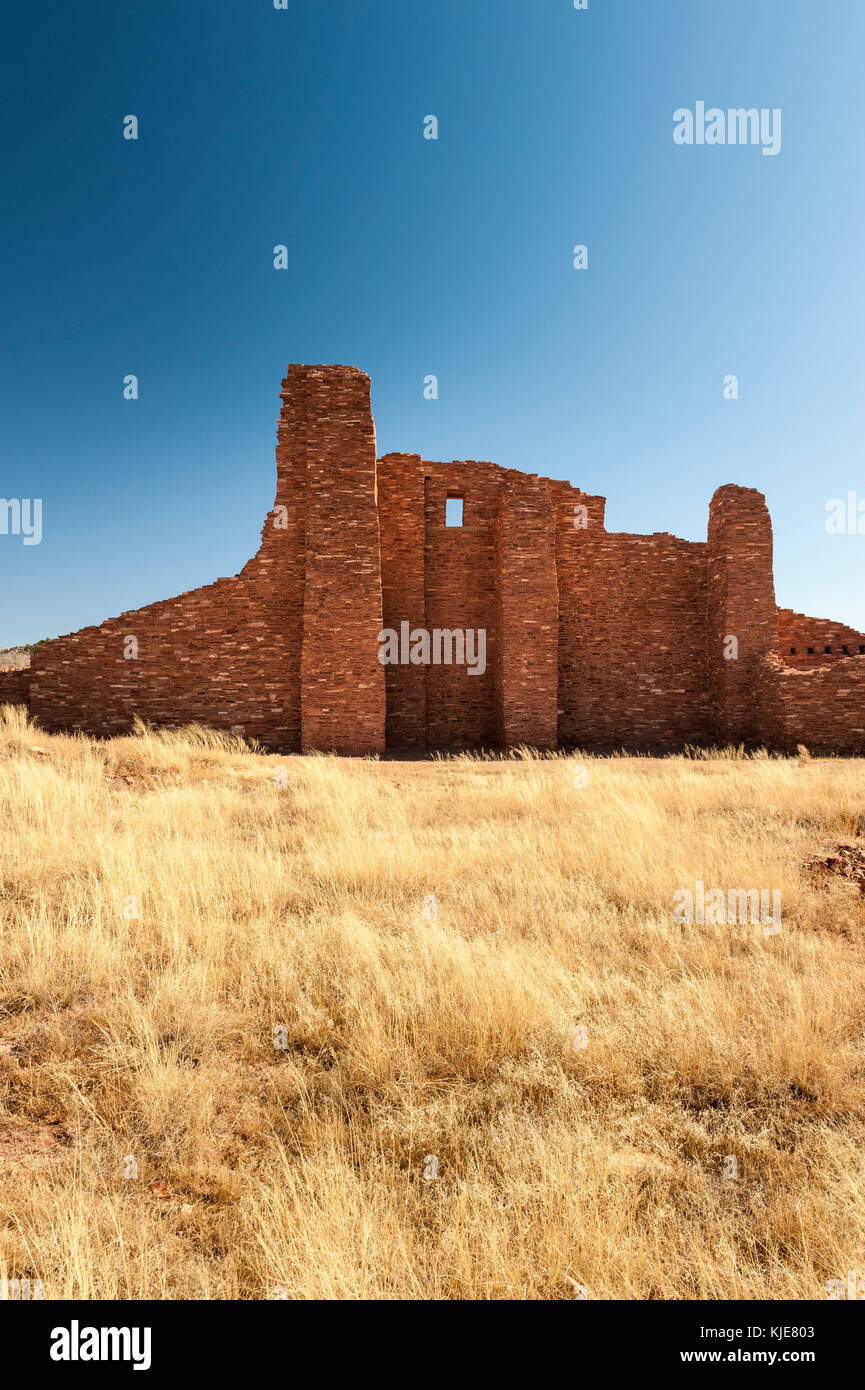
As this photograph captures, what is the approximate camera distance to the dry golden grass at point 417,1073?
1678 millimetres

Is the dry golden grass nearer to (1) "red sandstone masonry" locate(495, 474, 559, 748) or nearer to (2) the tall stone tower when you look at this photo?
(2) the tall stone tower

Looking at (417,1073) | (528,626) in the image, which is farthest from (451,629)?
(417,1073)

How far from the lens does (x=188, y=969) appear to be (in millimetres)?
3135

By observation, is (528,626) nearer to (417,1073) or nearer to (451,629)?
(451,629)

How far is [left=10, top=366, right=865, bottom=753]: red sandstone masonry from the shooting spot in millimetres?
13312

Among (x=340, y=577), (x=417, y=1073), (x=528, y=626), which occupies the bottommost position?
(x=417, y=1073)

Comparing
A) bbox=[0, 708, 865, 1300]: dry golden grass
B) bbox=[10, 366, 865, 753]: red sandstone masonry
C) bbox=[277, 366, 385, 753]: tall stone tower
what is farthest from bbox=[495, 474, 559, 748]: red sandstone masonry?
bbox=[0, 708, 865, 1300]: dry golden grass

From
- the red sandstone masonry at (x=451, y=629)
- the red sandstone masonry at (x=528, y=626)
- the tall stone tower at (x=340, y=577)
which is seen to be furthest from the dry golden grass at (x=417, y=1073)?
the red sandstone masonry at (x=528, y=626)

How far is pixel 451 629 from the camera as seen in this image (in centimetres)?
1596

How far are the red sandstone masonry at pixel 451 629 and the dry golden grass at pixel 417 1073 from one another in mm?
8647

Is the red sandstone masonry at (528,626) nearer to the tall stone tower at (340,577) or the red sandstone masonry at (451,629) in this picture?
the red sandstone masonry at (451,629)

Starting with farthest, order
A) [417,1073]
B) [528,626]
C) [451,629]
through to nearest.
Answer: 1. [451,629]
2. [528,626]
3. [417,1073]

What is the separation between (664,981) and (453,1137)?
156 centimetres

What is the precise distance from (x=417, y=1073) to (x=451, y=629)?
13.9m
